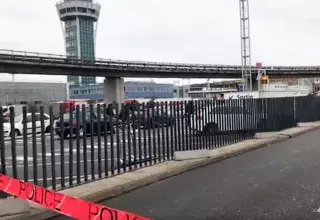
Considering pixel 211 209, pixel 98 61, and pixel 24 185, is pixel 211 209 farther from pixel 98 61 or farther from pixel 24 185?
pixel 98 61

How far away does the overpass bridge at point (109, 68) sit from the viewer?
187ft

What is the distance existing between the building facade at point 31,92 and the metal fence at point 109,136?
92.5 m

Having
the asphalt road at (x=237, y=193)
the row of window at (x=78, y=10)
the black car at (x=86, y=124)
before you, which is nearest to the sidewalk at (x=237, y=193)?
the asphalt road at (x=237, y=193)

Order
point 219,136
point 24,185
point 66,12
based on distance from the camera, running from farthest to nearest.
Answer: point 66,12
point 219,136
point 24,185

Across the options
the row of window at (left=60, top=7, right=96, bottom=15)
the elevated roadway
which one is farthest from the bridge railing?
the row of window at (left=60, top=7, right=96, bottom=15)

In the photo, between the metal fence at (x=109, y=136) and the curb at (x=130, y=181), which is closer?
the curb at (x=130, y=181)

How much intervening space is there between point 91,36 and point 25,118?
448 feet

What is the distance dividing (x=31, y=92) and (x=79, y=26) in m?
37.5

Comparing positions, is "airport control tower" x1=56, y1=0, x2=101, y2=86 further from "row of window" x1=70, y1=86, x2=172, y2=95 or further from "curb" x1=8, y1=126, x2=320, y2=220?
"curb" x1=8, y1=126, x2=320, y2=220

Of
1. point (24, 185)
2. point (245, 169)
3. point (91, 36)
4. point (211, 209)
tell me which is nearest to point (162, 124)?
point (245, 169)

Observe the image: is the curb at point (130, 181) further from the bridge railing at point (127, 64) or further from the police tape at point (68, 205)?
the bridge railing at point (127, 64)

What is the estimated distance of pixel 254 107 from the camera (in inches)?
619

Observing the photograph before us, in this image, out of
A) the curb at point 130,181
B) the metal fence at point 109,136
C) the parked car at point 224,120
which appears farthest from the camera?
the parked car at point 224,120

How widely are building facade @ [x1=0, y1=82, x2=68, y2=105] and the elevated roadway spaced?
3862cm
